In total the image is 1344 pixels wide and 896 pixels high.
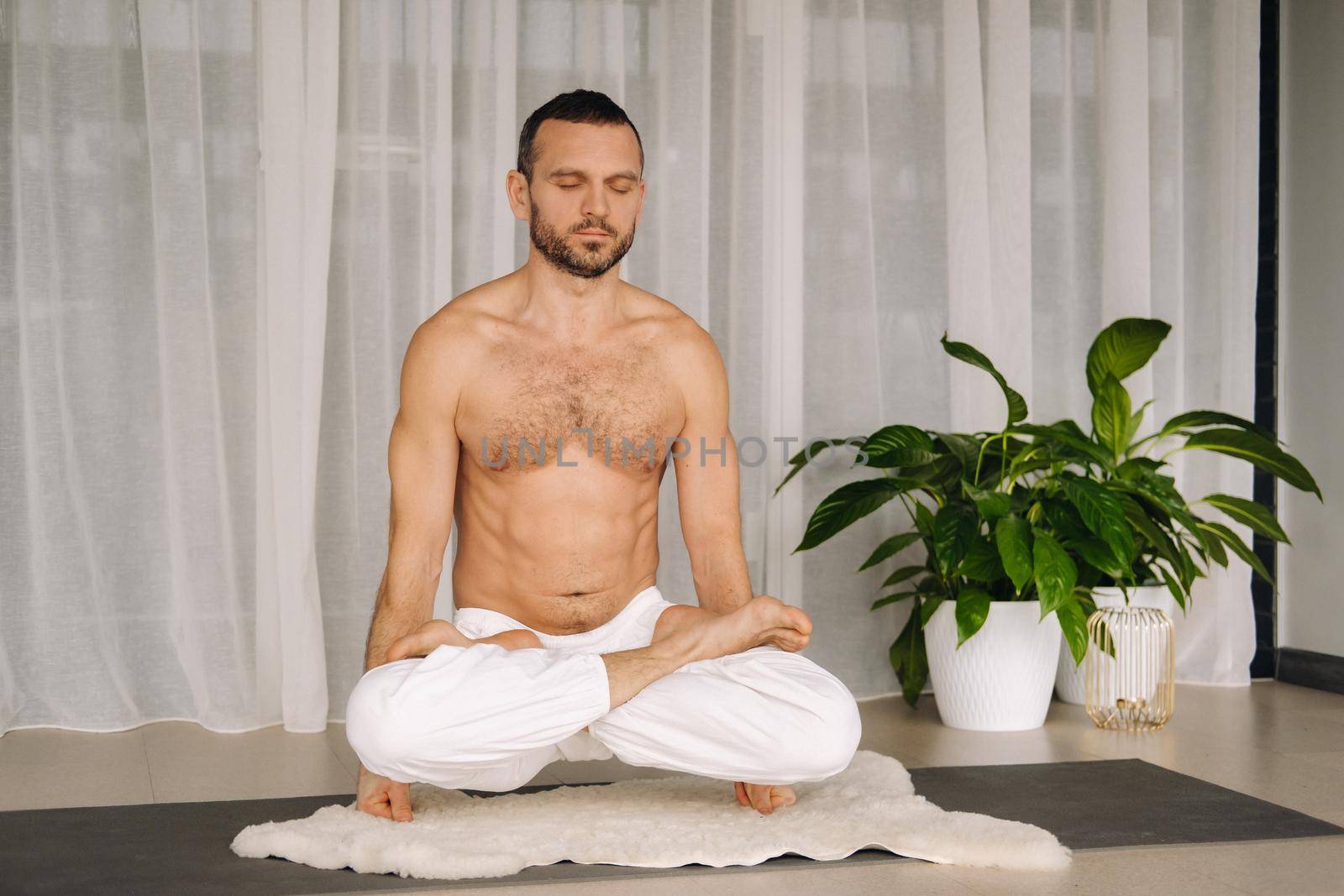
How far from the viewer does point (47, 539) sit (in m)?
3.05

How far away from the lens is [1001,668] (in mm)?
3047

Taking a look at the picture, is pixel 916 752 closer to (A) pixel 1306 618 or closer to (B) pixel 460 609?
(B) pixel 460 609

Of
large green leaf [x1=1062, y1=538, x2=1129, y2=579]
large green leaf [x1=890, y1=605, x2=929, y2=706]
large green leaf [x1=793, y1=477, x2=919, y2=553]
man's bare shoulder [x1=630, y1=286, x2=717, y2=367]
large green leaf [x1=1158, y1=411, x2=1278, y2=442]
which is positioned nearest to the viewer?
man's bare shoulder [x1=630, y1=286, x2=717, y2=367]

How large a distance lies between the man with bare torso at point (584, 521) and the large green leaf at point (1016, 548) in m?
0.76

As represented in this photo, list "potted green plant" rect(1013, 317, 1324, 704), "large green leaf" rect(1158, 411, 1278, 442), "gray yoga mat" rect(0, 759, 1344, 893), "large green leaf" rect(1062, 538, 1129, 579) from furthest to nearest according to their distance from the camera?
"large green leaf" rect(1158, 411, 1278, 442) → "potted green plant" rect(1013, 317, 1324, 704) → "large green leaf" rect(1062, 538, 1129, 579) → "gray yoga mat" rect(0, 759, 1344, 893)

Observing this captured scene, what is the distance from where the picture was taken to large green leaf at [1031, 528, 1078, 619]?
2.78 m

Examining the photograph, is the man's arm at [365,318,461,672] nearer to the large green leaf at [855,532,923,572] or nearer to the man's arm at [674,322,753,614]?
the man's arm at [674,322,753,614]

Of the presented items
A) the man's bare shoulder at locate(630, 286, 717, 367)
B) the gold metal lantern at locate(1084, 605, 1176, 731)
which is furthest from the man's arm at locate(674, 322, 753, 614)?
the gold metal lantern at locate(1084, 605, 1176, 731)

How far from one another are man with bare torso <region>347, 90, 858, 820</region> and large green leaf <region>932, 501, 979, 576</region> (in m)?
0.76

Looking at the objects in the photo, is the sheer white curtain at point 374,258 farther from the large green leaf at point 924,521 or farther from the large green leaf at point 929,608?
the large green leaf at point 929,608

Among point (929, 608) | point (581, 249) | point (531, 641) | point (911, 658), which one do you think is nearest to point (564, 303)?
point (581, 249)

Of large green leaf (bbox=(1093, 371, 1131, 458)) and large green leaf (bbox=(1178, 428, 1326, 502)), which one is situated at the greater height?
large green leaf (bbox=(1093, 371, 1131, 458))

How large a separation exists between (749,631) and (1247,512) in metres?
1.86

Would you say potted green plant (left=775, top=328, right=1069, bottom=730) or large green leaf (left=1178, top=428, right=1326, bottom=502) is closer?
potted green plant (left=775, top=328, right=1069, bottom=730)
